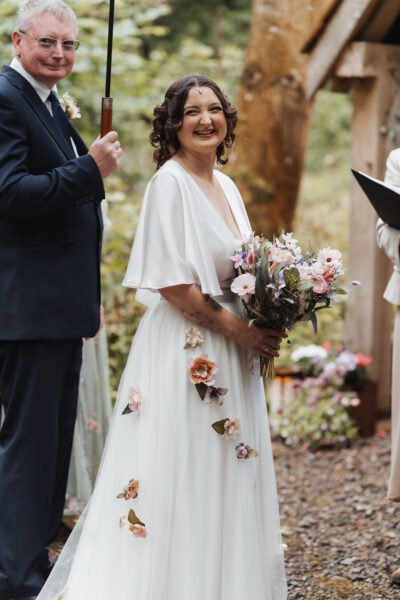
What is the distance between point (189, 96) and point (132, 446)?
1.33 metres

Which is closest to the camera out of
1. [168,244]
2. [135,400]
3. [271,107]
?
[168,244]

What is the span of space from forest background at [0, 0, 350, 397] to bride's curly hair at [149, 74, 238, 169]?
2.40 meters

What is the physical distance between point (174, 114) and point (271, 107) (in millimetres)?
4422

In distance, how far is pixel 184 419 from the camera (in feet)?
9.44

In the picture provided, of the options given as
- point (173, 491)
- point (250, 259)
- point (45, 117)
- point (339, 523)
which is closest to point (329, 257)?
point (250, 259)

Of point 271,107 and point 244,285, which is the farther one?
point 271,107

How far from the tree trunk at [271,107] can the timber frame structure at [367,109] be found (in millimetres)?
847

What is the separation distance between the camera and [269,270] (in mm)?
2777

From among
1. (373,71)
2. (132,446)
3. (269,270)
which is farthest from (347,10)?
(132,446)

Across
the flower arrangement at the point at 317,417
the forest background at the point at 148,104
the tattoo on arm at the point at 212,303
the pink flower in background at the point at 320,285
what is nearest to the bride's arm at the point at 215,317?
the tattoo on arm at the point at 212,303

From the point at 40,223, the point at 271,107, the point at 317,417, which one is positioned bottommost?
the point at 317,417

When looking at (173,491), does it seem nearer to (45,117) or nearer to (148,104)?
(45,117)

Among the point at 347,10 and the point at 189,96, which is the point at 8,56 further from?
the point at 189,96

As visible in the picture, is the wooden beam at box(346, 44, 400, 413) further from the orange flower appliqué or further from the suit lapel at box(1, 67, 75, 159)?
the orange flower appliqué
